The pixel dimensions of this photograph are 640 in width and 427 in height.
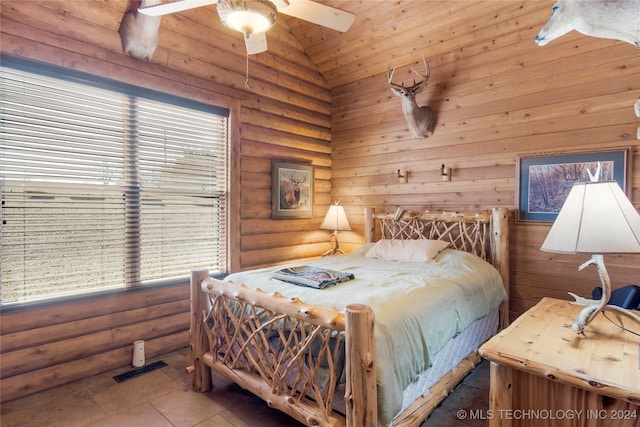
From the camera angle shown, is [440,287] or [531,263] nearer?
[440,287]

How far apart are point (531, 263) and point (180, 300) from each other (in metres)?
3.29

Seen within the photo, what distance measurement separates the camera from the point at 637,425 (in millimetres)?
1128

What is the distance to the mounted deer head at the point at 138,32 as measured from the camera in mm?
2777

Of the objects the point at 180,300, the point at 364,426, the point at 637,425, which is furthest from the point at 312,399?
the point at 180,300

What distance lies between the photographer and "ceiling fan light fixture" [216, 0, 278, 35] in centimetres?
171

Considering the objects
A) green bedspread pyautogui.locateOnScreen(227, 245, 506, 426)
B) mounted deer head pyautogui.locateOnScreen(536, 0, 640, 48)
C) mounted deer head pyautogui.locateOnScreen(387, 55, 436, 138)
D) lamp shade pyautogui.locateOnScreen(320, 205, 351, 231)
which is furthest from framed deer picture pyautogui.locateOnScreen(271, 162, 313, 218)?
mounted deer head pyautogui.locateOnScreen(536, 0, 640, 48)

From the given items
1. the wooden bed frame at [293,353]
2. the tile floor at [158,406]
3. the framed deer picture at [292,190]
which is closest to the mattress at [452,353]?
the wooden bed frame at [293,353]

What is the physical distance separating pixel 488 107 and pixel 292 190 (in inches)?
90.6

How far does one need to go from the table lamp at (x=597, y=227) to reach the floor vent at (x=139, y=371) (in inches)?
116

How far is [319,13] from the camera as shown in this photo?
2.11 meters

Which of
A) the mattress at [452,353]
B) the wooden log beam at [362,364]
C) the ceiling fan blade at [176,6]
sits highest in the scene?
the ceiling fan blade at [176,6]

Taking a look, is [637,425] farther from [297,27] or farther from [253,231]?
[297,27]

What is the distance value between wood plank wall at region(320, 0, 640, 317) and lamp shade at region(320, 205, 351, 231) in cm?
34

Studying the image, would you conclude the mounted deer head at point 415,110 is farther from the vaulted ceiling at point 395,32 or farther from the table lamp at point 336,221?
the table lamp at point 336,221
